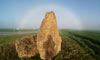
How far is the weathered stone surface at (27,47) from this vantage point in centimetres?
2950

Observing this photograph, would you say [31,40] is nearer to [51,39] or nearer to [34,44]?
[34,44]

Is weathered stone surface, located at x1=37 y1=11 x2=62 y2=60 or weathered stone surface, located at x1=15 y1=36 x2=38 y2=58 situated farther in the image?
weathered stone surface, located at x1=15 y1=36 x2=38 y2=58

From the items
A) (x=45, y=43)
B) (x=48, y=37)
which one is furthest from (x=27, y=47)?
(x=48, y=37)

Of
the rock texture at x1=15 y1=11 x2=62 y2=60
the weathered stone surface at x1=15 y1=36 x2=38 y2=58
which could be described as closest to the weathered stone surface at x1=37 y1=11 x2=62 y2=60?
the rock texture at x1=15 y1=11 x2=62 y2=60

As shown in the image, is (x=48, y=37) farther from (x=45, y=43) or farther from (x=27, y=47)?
(x=27, y=47)

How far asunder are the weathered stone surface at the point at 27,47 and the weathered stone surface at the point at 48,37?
0.95 m

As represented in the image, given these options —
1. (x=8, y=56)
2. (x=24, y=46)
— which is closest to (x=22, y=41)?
(x=24, y=46)

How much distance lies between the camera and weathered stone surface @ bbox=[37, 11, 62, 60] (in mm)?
28750

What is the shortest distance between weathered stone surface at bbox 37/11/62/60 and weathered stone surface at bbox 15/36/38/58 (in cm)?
95

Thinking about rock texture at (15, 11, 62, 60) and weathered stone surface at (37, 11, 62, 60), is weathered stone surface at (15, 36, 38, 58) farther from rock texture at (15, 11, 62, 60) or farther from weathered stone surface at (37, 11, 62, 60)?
weathered stone surface at (37, 11, 62, 60)

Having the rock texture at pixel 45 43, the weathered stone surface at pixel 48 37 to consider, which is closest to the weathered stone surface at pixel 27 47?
the rock texture at pixel 45 43

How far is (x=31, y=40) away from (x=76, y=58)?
20.0ft

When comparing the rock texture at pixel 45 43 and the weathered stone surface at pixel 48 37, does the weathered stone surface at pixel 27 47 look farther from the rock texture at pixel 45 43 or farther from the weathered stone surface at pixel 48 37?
the weathered stone surface at pixel 48 37

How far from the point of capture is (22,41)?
3034 centimetres
